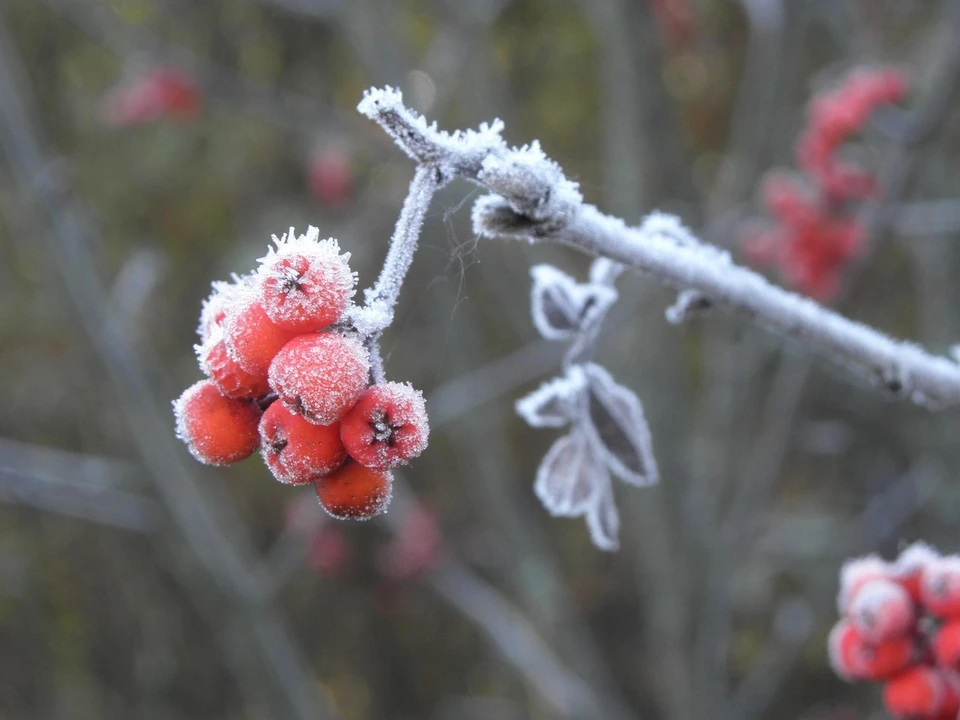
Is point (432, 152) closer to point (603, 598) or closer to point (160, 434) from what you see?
point (160, 434)

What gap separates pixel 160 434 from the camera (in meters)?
2.88

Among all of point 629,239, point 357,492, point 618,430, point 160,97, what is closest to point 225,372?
point 357,492

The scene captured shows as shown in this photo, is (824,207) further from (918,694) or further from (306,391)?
(306,391)

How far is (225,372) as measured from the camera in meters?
0.77

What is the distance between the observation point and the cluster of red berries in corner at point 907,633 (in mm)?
1050

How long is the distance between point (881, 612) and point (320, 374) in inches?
32.0

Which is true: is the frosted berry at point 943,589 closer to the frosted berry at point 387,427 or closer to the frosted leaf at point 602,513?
the frosted leaf at point 602,513

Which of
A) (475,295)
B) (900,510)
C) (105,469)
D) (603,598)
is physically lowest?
(105,469)

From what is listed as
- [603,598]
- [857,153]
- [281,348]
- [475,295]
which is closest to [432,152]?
[281,348]

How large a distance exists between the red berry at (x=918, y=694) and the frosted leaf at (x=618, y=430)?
0.44 m

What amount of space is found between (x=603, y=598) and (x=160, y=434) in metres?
4.70

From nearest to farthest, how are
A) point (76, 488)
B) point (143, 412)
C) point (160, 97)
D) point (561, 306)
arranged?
point (561, 306) < point (76, 488) < point (143, 412) < point (160, 97)

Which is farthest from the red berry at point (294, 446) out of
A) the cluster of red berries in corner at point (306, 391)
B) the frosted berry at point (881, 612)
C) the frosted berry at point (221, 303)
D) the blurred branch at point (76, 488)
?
the blurred branch at point (76, 488)

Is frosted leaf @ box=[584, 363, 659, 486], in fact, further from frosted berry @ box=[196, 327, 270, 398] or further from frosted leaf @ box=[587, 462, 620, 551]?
frosted berry @ box=[196, 327, 270, 398]
